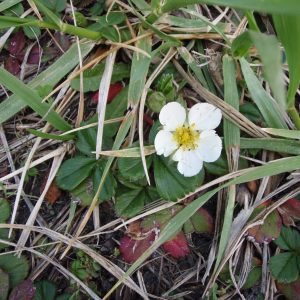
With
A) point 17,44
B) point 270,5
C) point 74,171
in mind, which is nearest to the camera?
point 270,5

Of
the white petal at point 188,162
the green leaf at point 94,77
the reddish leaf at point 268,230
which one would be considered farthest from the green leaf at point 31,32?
the reddish leaf at point 268,230

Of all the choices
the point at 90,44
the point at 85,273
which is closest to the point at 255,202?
the point at 85,273

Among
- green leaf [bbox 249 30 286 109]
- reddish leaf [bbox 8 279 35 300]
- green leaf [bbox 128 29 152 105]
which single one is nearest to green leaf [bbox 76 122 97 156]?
green leaf [bbox 128 29 152 105]

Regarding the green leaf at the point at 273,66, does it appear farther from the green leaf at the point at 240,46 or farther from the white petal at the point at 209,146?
the white petal at the point at 209,146

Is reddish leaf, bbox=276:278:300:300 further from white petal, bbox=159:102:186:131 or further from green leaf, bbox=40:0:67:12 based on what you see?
green leaf, bbox=40:0:67:12

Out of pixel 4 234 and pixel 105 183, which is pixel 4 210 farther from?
pixel 105 183

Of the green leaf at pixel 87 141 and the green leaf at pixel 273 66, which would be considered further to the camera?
the green leaf at pixel 87 141

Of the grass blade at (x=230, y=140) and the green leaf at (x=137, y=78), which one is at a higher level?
the green leaf at (x=137, y=78)

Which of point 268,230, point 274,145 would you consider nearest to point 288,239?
point 268,230
